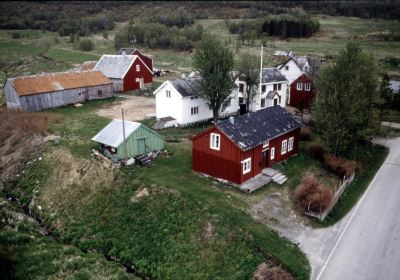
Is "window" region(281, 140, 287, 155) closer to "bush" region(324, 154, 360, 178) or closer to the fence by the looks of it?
"bush" region(324, 154, 360, 178)

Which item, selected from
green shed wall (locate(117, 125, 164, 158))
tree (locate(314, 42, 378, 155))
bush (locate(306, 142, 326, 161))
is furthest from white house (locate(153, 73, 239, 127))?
tree (locate(314, 42, 378, 155))

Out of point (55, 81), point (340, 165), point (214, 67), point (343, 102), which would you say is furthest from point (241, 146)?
point (55, 81)

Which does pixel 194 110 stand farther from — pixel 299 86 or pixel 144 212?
pixel 144 212

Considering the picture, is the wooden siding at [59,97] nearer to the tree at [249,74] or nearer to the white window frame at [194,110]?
the white window frame at [194,110]

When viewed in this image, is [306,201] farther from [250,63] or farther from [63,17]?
[63,17]

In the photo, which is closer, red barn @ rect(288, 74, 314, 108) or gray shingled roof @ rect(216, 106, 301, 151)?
gray shingled roof @ rect(216, 106, 301, 151)

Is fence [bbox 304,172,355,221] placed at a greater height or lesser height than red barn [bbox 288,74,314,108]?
lesser
